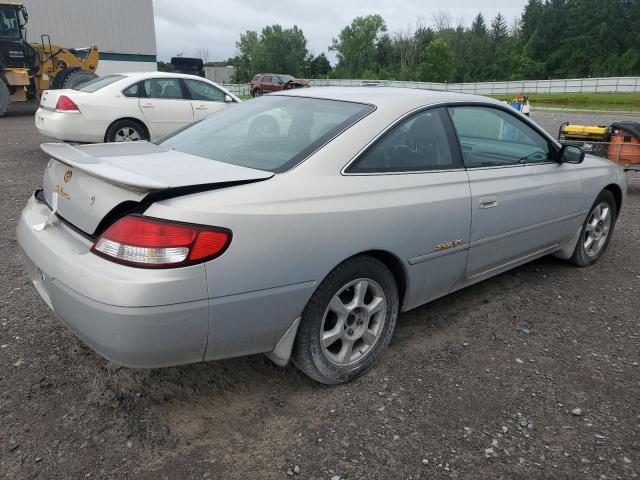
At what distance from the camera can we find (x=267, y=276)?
2305 millimetres

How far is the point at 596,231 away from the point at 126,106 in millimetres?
7155

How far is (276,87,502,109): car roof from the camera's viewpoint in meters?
3.13

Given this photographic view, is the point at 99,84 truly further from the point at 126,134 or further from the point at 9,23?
the point at 9,23

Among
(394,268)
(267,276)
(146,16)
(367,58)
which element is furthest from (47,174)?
(367,58)

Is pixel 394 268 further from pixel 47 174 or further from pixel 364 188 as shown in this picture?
pixel 47 174

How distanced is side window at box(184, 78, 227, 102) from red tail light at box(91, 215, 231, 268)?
25.7 ft

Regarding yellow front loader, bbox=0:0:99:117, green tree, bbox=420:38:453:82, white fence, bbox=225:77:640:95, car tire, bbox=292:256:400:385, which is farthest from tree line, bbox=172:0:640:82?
car tire, bbox=292:256:400:385

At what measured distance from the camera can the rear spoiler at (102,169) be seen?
2.17m

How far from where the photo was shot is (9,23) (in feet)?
51.8

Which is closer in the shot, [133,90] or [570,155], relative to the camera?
[570,155]

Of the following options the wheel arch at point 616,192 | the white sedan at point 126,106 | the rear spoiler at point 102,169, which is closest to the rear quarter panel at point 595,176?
the wheel arch at point 616,192

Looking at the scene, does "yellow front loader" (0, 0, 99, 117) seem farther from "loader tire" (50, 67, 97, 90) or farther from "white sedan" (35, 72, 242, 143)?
"white sedan" (35, 72, 242, 143)

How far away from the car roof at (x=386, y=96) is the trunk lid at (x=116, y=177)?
975mm

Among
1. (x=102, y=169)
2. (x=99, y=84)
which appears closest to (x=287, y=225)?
(x=102, y=169)
